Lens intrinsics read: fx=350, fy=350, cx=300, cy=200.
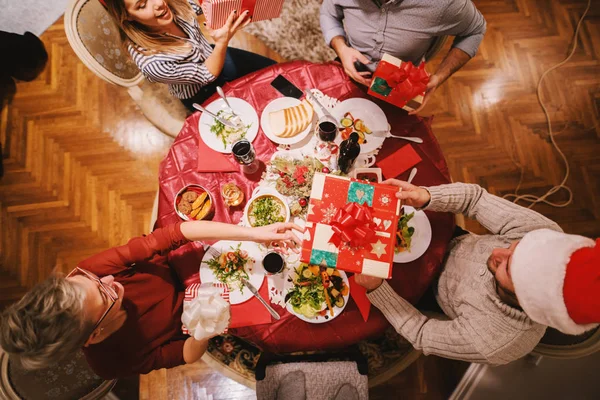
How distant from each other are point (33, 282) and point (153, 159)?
148cm

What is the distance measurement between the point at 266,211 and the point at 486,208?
3.61 ft

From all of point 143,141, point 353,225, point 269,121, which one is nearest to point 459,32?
point 269,121

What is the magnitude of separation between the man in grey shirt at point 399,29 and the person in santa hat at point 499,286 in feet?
2.16

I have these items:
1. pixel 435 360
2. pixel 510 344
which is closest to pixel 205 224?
pixel 510 344

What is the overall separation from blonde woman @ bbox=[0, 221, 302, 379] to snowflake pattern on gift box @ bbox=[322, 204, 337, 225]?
0.22 metres

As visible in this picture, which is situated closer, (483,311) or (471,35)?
(483,311)

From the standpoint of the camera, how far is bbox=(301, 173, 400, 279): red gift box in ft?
4.71

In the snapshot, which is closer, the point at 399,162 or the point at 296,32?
the point at 399,162

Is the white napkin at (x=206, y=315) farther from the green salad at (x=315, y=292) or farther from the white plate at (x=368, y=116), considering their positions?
the white plate at (x=368, y=116)

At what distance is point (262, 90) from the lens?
2027mm

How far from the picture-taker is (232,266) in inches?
68.5

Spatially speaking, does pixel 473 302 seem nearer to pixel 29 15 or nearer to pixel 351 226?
pixel 351 226

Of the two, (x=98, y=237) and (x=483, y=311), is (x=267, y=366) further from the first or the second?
(x=98, y=237)

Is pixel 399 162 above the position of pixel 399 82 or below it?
below
